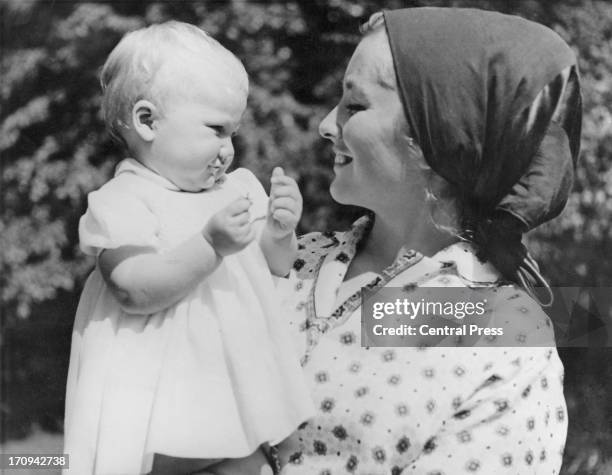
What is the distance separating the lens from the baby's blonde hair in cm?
145

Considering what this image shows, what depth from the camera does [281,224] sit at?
149cm

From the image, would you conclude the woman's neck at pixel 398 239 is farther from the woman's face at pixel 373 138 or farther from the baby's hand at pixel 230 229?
the baby's hand at pixel 230 229

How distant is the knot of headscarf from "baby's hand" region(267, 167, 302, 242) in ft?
0.64

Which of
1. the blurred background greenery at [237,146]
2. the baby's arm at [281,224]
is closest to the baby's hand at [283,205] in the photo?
the baby's arm at [281,224]

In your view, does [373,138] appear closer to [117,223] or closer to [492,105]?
[492,105]

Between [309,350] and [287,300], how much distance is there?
0.10 meters

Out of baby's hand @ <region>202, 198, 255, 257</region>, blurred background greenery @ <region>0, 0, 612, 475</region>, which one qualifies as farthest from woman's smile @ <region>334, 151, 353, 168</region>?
blurred background greenery @ <region>0, 0, 612, 475</region>

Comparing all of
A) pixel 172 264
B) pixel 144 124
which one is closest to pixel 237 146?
pixel 144 124

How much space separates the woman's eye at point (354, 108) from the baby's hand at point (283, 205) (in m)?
0.15

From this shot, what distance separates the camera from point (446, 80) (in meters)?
1.51

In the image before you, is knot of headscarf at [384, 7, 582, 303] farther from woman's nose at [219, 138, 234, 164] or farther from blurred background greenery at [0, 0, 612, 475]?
blurred background greenery at [0, 0, 612, 475]

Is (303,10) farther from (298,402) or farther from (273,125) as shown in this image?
(298,402)

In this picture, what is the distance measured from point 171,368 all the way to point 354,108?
44 centimetres

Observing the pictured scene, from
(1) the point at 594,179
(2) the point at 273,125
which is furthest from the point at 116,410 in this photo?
(1) the point at 594,179
